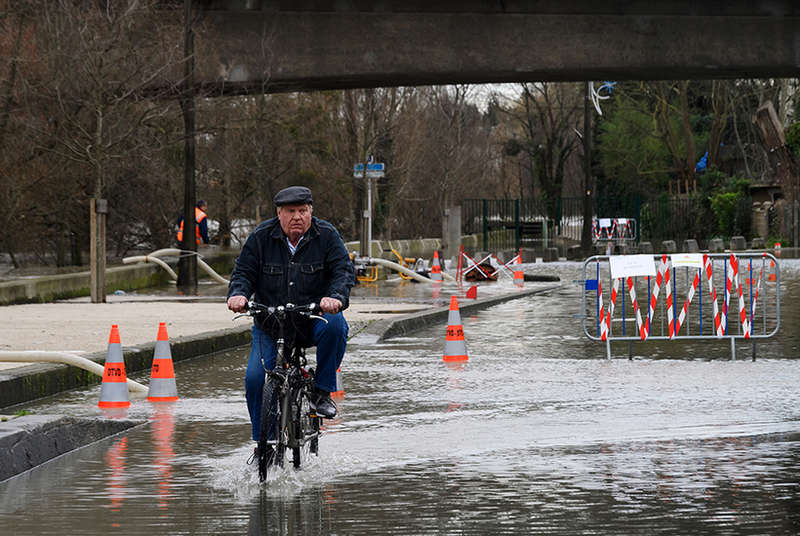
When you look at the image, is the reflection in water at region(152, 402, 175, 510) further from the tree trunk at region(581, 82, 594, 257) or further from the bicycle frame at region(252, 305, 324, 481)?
the tree trunk at region(581, 82, 594, 257)

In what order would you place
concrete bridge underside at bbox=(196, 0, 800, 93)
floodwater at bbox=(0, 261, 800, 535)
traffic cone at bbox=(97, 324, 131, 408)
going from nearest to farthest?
1. floodwater at bbox=(0, 261, 800, 535)
2. traffic cone at bbox=(97, 324, 131, 408)
3. concrete bridge underside at bbox=(196, 0, 800, 93)

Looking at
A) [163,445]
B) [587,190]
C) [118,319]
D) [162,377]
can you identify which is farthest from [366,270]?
[163,445]

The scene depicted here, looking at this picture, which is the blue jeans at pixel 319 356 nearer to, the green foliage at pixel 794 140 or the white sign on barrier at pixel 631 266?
the white sign on barrier at pixel 631 266

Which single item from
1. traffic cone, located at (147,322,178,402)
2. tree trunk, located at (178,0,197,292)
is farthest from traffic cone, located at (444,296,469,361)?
tree trunk, located at (178,0,197,292)

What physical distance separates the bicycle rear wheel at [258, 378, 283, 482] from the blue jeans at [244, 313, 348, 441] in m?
0.29

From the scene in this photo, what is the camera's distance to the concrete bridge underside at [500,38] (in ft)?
95.3

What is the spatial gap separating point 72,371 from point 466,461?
562 centimetres

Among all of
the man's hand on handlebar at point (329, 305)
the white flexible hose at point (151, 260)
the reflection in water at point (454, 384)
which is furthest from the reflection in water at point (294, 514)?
the white flexible hose at point (151, 260)

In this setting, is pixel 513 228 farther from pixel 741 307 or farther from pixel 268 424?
pixel 268 424

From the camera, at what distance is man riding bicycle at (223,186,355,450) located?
8727mm

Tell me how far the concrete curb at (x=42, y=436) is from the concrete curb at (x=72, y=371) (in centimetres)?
176

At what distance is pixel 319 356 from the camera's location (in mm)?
8906

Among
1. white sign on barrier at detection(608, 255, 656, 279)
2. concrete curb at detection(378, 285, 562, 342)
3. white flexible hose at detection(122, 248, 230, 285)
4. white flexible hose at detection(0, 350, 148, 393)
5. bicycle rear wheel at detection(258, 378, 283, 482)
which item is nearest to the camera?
bicycle rear wheel at detection(258, 378, 283, 482)

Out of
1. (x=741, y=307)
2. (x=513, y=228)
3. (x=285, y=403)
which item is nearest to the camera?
(x=285, y=403)
